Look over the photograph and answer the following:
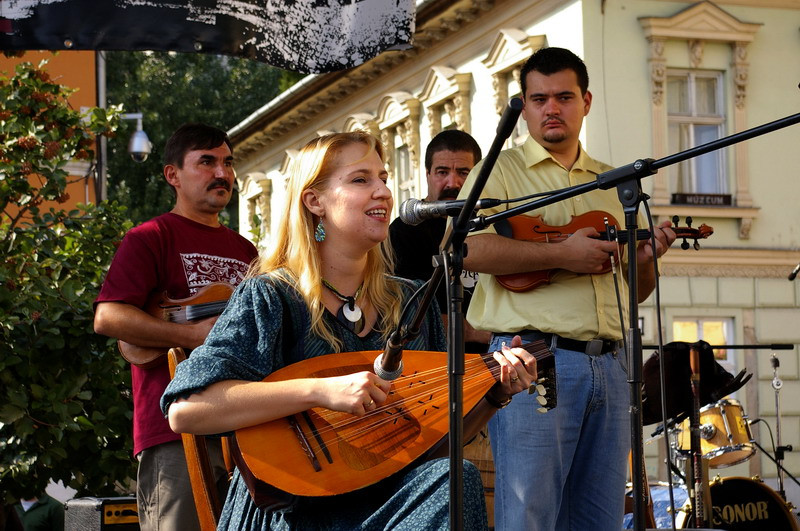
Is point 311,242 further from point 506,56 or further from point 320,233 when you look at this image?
point 506,56

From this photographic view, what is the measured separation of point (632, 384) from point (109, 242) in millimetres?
4784

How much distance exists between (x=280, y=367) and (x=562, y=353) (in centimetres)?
110

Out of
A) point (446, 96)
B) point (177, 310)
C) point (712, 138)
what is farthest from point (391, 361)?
point (446, 96)

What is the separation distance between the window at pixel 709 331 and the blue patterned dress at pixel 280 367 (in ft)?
49.5

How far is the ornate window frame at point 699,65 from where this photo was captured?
17.8 metres

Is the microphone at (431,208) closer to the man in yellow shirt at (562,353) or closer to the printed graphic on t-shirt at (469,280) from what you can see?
the man in yellow shirt at (562,353)

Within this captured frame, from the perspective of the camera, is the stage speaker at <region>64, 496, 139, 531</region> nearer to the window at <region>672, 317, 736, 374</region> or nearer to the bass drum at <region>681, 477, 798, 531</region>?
the bass drum at <region>681, 477, 798, 531</region>

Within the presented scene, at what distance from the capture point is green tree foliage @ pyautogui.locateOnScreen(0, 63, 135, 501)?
20.8ft

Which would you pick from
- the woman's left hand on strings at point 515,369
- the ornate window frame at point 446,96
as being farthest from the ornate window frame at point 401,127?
the woman's left hand on strings at point 515,369

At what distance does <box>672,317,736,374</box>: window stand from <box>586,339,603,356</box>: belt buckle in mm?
14410

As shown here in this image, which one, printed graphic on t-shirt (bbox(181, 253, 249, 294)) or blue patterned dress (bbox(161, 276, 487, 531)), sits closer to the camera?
blue patterned dress (bbox(161, 276, 487, 531))

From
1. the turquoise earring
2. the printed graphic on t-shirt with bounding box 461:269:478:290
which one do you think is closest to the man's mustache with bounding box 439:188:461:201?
the printed graphic on t-shirt with bounding box 461:269:478:290

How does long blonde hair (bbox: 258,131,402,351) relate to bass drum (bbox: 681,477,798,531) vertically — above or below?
above

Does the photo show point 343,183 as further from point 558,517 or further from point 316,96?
point 316,96
